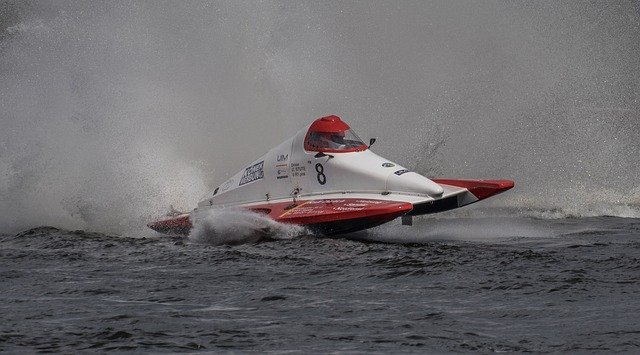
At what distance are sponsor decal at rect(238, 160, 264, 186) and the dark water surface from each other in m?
2.57

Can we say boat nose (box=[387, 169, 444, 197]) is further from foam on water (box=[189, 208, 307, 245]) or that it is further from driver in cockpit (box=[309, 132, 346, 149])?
foam on water (box=[189, 208, 307, 245])

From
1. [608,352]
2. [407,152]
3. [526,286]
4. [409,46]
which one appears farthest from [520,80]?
[608,352]

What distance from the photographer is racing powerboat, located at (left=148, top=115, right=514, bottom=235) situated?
16.9 meters

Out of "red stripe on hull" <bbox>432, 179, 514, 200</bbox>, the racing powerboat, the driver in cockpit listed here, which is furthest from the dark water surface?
the driver in cockpit

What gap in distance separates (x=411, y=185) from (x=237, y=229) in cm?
302

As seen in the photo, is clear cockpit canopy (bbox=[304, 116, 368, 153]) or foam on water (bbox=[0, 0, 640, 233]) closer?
clear cockpit canopy (bbox=[304, 116, 368, 153])

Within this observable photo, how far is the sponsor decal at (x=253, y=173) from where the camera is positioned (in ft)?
63.9

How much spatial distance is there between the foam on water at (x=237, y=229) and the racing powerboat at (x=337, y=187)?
179mm

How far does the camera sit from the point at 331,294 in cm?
1242

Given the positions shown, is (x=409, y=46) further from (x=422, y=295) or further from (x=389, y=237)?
(x=422, y=295)

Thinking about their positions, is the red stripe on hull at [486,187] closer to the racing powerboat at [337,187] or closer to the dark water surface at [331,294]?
the racing powerboat at [337,187]

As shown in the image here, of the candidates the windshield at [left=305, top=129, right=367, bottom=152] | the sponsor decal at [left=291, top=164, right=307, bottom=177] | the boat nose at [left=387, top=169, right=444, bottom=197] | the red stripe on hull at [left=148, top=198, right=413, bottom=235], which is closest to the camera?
the red stripe on hull at [left=148, top=198, right=413, bottom=235]

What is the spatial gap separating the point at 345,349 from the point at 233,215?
856 cm

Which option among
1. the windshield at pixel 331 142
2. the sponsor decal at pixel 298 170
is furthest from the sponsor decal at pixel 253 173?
the windshield at pixel 331 142
